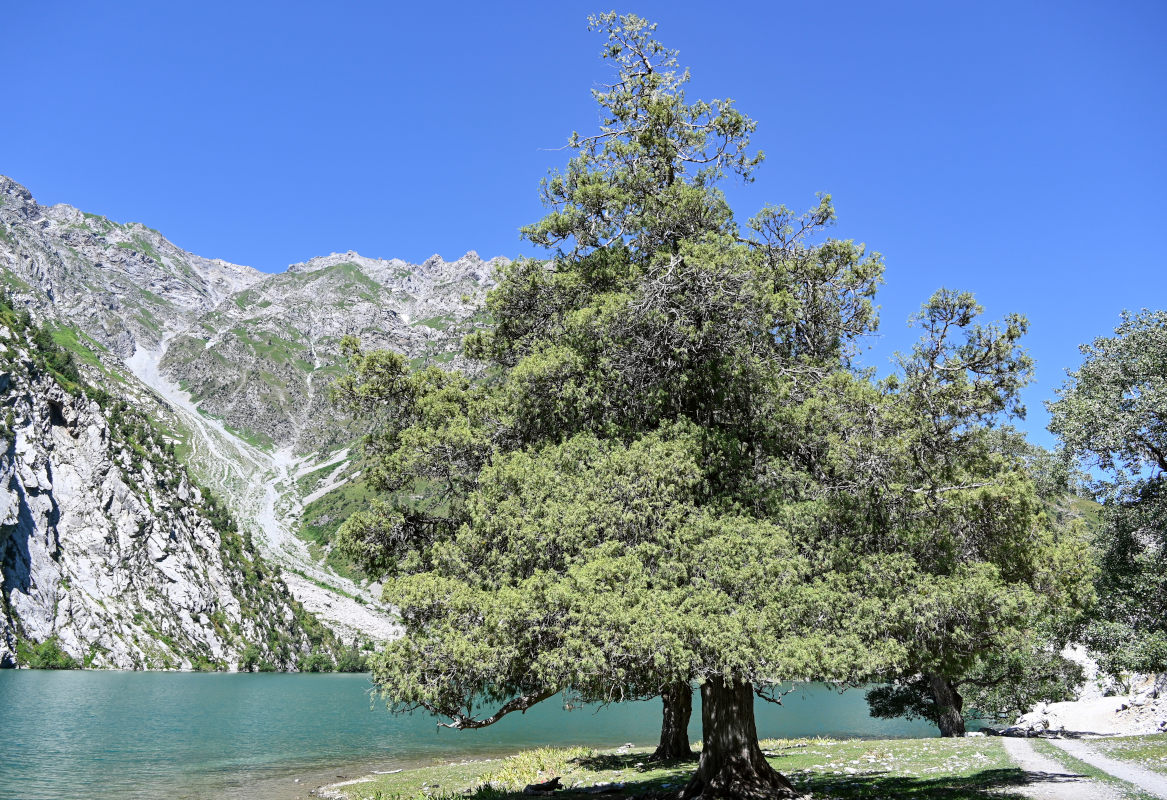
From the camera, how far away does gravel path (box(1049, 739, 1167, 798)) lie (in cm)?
1681

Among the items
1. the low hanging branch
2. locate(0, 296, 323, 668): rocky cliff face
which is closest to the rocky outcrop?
the low hanging branch

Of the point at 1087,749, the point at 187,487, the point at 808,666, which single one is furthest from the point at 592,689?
the point at 187,487

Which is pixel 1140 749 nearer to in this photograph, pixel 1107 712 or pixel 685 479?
pixel 685 479

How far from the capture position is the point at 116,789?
32094mm

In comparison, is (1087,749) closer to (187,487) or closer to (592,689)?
(592,689)

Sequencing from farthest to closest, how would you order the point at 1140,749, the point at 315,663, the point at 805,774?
the point at 315,663, the point at 1140,749, the point at 805,774

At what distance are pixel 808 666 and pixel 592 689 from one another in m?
4.18

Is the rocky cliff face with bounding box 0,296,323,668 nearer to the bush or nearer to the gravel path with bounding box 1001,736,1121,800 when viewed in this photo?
the bush

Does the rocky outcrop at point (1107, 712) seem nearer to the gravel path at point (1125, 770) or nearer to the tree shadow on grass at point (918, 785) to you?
the gravel path at point (1125, 770)

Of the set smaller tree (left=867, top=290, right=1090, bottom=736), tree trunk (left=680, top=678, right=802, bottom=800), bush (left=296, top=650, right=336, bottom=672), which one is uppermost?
smaller tree (left=867, top=290, right=1090, bottom=736)

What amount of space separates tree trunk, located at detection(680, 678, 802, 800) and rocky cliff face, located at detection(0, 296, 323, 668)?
12988 centimetres

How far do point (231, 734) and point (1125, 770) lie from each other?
57.3 metres

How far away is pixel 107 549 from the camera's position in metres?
137

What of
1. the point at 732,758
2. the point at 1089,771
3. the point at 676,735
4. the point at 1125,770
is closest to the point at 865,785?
the point at 732,758
